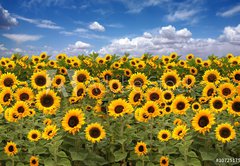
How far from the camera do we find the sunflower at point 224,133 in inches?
232

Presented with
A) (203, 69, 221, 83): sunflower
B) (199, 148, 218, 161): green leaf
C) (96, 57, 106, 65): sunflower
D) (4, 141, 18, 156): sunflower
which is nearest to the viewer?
(199, 148, 218, 161): green leaf

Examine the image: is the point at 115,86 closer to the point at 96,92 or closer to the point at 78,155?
the point at 96,92

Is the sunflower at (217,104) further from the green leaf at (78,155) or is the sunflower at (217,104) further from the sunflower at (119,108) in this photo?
the green leaf at (78,155)

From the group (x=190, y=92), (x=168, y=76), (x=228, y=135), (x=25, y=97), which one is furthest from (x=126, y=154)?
(x=190, y=92)

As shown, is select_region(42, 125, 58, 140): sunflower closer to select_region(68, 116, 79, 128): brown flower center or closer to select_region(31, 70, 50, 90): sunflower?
select_region(68, 116, 79, 128): brown flower center

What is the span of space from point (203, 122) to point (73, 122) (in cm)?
217

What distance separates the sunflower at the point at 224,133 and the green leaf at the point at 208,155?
11.7 inches

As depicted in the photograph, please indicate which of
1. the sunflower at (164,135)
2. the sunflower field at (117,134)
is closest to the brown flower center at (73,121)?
the sunflower field at (117,134)

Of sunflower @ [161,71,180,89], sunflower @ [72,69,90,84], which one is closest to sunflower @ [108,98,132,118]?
sunflower @ [72,69,90,84]

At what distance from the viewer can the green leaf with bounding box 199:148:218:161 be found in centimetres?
602

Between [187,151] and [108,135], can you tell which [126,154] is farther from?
[187,151]

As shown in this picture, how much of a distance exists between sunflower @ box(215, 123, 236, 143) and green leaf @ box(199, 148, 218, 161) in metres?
0.30

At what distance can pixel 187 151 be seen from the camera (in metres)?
6.08

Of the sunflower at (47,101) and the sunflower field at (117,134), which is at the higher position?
the sunflower at (47,101)
